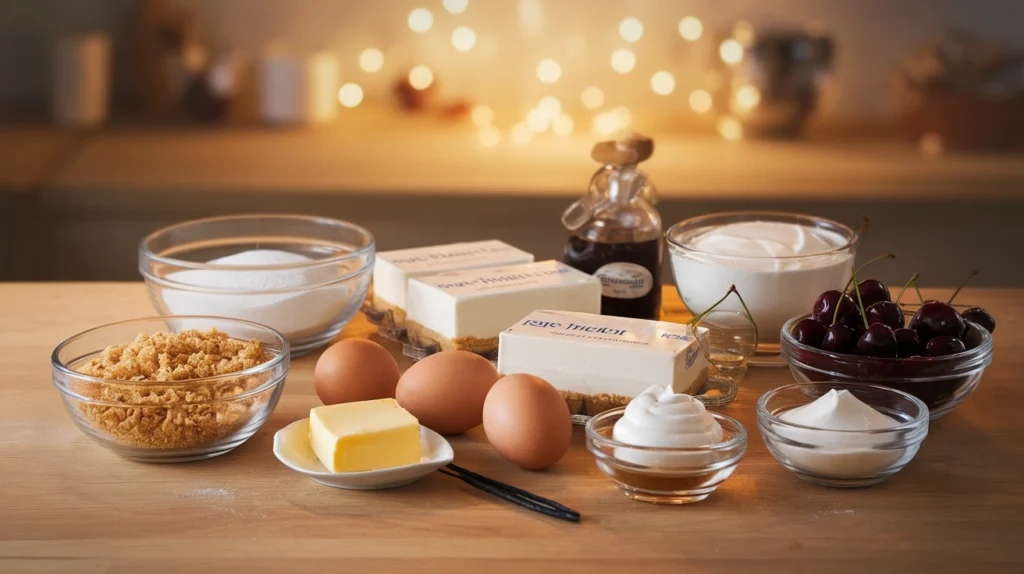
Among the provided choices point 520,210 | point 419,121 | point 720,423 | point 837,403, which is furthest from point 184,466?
point 419,121

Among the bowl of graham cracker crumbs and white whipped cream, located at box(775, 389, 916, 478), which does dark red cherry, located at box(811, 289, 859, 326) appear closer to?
white whipped cream, located at box(775, 389, 916, 478)

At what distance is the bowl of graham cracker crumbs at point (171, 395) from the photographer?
1057 mm

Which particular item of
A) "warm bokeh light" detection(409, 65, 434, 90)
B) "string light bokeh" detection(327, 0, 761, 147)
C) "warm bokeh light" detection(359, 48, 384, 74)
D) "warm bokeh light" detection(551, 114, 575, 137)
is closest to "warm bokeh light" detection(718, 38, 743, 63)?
"string light bokeh" detection(327, 0, 761, 147)

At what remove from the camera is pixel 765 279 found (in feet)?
4.53

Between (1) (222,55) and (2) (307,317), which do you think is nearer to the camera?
(2) (307,317)

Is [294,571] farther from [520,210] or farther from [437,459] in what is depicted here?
[520,210]

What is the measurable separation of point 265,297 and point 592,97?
205 centimetres

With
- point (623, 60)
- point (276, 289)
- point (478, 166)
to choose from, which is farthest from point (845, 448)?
point (623, 60)

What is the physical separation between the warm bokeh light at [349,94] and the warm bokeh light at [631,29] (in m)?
0.77

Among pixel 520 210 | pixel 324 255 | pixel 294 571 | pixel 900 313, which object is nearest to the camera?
pixel 294 571

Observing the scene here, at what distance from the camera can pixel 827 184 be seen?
8.84 feet

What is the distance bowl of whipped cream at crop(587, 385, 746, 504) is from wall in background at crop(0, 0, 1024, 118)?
231cm

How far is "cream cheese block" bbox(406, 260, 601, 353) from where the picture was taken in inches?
52.6

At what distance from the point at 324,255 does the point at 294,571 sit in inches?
30.9
